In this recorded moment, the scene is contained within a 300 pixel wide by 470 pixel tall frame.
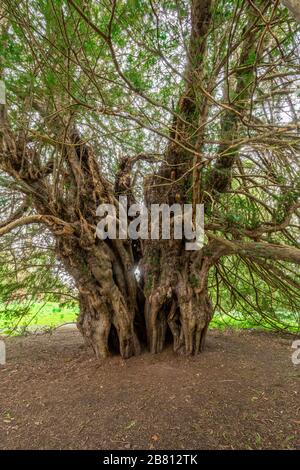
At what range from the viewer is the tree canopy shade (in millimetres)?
1988

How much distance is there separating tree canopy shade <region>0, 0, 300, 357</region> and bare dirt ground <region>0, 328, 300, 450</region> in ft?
1.10

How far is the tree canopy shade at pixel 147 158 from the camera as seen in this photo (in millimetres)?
1988

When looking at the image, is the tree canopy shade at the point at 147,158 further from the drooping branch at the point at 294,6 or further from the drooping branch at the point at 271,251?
the drooping branch at the point at 294,6

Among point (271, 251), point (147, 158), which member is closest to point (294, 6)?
point (271, 251)

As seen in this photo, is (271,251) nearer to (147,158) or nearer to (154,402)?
(154,402)

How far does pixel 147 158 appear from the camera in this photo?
10.9ft

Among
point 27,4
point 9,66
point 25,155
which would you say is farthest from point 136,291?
point 27,4

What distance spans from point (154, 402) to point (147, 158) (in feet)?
8.00

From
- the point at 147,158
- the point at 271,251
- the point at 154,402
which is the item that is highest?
the point at 147,158

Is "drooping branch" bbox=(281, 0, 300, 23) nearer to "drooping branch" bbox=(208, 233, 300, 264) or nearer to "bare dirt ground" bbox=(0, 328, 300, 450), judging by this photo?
"drooping branch" bbox=(208, 233, 300, 264)

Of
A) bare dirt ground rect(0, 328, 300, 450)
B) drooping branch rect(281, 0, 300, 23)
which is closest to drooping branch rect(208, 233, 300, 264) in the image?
bare dirt ground rect(0, 328, 300, 450)

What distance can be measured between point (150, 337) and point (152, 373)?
1.68 feet

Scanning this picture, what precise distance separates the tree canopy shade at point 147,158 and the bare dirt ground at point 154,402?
1.10 ft

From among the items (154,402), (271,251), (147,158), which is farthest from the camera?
(147,158)
